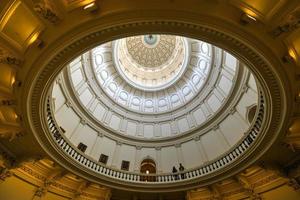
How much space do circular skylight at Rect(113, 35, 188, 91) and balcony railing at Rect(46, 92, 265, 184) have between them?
13.0 m

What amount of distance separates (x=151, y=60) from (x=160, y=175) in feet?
61.6

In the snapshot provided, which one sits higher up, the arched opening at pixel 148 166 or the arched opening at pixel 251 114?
the arched opening at pixel 251 114

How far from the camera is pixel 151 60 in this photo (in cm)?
3200

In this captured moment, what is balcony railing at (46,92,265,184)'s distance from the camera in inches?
517

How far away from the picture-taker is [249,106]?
54.0 ft

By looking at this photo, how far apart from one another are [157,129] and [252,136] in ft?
36.3

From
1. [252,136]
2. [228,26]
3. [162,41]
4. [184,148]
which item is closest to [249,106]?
[252,136]

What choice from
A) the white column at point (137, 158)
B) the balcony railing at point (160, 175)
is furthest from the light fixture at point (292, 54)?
the white column at point (137, 158)

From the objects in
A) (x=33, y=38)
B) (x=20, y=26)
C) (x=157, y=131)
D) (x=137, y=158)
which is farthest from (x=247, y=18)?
(x=157, y=131)

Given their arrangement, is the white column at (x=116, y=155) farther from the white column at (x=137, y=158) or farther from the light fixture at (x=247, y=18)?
the light fixture at (x=247, y=18)

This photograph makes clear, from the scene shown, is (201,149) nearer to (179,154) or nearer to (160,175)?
(179,154)

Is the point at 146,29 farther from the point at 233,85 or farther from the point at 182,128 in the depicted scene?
the point at 182,128

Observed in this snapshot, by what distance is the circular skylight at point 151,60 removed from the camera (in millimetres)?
27641

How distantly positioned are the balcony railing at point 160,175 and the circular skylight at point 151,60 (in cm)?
1296
